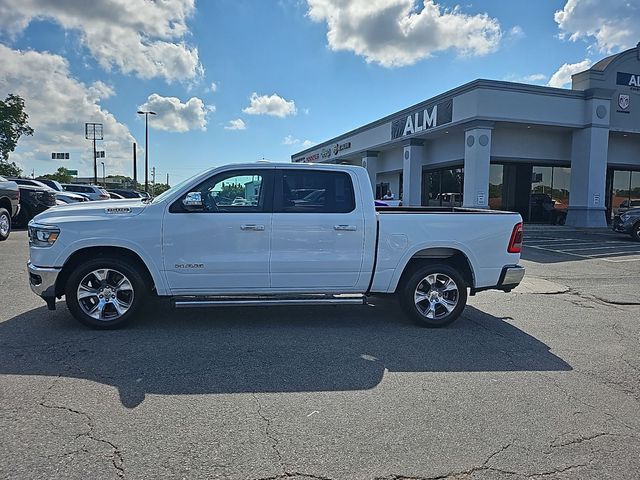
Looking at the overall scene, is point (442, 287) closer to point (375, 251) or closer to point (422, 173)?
point (375, 251)

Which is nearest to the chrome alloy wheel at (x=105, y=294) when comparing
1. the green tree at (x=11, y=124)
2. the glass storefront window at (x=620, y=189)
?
the glass storefront window at (x=620, y=189)

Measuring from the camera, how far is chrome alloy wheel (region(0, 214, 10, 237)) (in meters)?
13.2

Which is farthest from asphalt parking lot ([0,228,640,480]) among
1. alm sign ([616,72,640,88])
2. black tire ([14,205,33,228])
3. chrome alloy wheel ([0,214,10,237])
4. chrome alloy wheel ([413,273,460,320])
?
alm sign ([616,72,640,88])

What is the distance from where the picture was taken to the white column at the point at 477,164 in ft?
64.0

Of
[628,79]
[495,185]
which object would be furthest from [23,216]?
[628,79]

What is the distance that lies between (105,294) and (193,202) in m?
1.48

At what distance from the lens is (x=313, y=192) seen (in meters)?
5.94

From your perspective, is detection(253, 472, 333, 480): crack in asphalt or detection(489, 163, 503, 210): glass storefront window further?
detection(489, 163, 503, 210): glass storefront window

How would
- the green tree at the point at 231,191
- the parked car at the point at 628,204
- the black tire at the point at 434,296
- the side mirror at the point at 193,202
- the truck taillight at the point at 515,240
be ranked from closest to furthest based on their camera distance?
1. the side mirror at the point at 193,202
2. the green tree at the point at 231,191
3. the black tire at the point at 434,296
4. the truck taillight at the point at 515,240
5. the parked car at the point at 628,204

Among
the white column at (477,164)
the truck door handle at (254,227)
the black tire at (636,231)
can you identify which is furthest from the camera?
the white column at (477,164)

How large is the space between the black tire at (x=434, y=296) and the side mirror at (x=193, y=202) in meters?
2.69

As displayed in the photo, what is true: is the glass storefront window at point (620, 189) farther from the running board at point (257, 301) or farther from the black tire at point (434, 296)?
the running board at point (257, 301)

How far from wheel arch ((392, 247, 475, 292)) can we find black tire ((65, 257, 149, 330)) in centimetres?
310

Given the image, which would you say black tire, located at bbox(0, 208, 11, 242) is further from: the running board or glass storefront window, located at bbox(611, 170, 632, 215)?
glass storefront window, located at bbox(611, 170, 632, 215)
